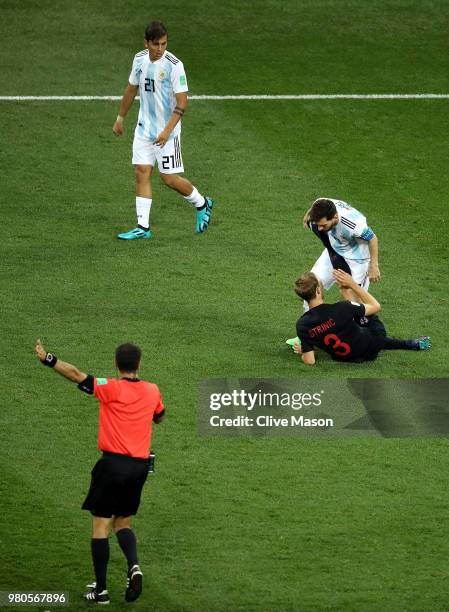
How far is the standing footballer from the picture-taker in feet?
45.6

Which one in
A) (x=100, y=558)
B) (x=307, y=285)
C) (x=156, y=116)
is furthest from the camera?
(x=156, y=116)

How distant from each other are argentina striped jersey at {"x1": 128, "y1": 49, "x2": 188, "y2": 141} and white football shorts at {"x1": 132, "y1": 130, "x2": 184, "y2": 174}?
64mm

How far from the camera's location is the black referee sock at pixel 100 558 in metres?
8.67

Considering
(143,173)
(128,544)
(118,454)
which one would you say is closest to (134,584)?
(128,544)

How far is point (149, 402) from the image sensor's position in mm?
8820

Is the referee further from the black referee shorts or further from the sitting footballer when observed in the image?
the sitting footballer

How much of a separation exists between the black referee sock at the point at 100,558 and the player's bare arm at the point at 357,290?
3.81m

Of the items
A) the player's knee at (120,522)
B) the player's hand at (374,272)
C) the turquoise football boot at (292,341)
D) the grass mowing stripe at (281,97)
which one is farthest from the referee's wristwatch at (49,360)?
the grass mowing stripe at (281,97)

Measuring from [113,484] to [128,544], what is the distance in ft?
1.35

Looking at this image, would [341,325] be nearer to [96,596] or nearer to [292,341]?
[292,341]

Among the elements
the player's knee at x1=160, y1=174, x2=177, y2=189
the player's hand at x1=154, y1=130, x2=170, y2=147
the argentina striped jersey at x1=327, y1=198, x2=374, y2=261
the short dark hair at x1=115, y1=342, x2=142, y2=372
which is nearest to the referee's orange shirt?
the short dark hair at x1=115, y1=342, x2=142, y2=372

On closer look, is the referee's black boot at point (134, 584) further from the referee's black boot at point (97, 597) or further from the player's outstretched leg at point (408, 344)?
the player's outstretched leg at point (408, 344)

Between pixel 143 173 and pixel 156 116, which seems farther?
pixel 143 173

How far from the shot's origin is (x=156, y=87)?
1404 centimetres
